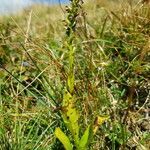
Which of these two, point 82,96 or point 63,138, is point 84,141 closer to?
point 63,138

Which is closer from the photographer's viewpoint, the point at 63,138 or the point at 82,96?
the point at 63,138

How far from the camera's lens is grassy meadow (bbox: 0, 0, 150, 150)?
2113 mm

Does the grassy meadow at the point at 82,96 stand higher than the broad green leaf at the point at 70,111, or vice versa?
the broad green leaf at the point at 70,111

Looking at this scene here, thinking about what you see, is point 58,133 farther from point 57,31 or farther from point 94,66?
point 57,31

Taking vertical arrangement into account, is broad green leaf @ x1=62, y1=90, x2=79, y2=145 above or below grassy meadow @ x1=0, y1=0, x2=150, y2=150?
above

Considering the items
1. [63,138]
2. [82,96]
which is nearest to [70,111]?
[63,138]

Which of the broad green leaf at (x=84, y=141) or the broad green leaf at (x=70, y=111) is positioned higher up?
the broad green leaf at (x=70, y=111)

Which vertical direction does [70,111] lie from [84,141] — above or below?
above

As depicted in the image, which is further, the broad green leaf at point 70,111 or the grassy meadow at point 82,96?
the grassy meadow at point 82,96

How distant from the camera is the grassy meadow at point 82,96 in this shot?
2.11 metres

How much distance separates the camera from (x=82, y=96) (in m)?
2.68

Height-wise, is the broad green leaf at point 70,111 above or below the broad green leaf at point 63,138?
above

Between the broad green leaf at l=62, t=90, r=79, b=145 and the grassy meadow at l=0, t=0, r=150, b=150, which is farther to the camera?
the grassy meadow at l=0, t=0, r=150, b=150

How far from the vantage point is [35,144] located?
2326 mm
